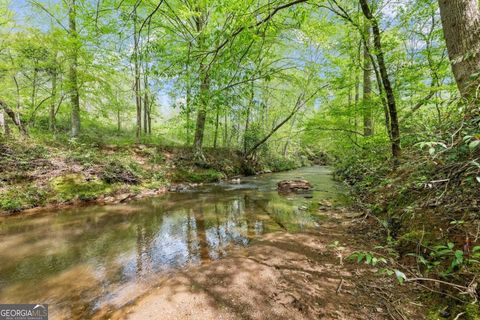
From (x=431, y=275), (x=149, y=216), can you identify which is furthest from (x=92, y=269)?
(x=431, y=275)

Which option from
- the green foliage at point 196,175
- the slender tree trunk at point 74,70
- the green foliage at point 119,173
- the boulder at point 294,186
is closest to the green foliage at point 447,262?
the boulder at point 294,186

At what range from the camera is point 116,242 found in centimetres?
389

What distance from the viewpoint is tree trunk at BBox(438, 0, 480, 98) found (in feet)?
8.10

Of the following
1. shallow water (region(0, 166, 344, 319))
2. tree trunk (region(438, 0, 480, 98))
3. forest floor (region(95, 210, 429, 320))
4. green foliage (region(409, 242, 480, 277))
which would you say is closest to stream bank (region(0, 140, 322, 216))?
shallow water (region(0, 166, 344, 319))

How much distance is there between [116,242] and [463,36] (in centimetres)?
593

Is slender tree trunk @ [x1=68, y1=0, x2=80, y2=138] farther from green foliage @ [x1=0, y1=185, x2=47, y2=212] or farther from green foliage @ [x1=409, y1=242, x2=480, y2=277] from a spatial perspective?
green foliage @ [x1=409, y1=242, x2=480, y2=277]


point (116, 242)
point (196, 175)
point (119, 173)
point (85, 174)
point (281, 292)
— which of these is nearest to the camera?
point (281, 292)

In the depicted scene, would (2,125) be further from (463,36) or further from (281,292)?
(463,36)

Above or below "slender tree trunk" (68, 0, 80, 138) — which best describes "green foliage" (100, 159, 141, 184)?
below

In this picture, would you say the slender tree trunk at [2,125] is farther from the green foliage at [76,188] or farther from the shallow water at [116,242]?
the shallow water at [116,242]

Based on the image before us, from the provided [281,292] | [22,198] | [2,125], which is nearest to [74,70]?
[2,125]

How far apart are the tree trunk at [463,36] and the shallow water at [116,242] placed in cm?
331

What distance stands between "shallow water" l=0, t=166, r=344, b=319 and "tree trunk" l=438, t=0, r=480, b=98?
10.9ft

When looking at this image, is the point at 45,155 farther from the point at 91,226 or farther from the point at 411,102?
the point at 411,102
